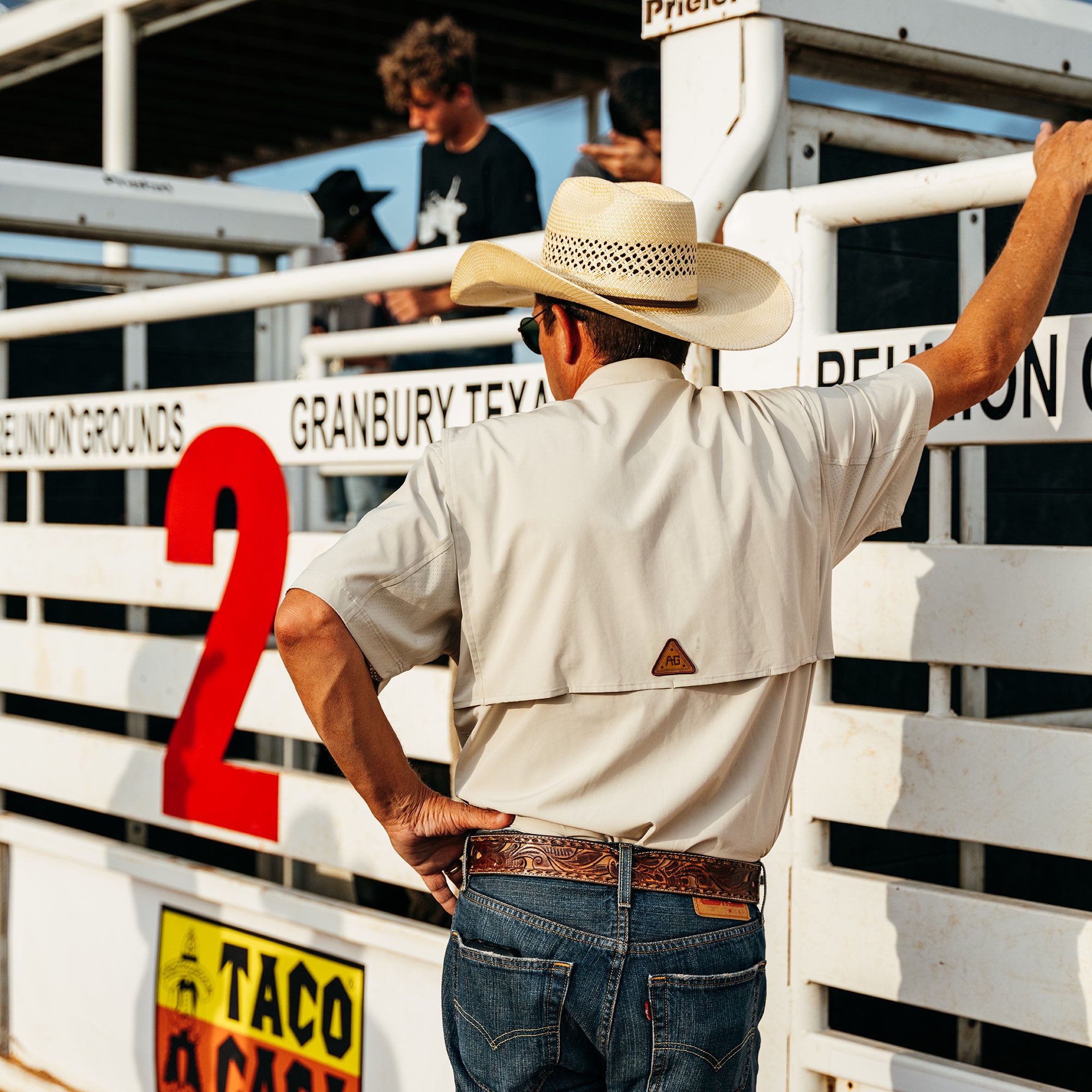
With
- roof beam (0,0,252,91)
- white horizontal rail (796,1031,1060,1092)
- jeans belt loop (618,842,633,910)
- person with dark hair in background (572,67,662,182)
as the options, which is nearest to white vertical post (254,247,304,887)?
person with dark hair in background (572,67,662,182)

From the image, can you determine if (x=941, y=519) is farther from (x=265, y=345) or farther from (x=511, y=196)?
(x=265, y=345)

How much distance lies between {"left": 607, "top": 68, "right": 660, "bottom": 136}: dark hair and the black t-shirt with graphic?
0.80 metres

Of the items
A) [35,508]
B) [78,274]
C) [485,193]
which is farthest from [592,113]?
[35,508]

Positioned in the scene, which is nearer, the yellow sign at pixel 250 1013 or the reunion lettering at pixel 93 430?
the yellow sign at pixel 250 1013

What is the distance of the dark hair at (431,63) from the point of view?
4.45 meters

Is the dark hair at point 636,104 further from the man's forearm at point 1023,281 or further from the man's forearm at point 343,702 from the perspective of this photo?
the man's forearm at point 343,702

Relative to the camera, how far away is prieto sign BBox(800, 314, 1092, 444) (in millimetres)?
2080

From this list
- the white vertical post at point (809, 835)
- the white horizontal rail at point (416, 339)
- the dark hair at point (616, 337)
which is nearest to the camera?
the dark hair at point (616, 337)

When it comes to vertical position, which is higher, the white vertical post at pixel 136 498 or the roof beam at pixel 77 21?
the roof beam at pixel 77 21

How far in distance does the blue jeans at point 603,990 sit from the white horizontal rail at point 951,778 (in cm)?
55

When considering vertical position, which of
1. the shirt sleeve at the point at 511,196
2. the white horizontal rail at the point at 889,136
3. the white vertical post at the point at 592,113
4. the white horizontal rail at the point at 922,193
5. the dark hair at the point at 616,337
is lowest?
the dark hair at the point at 616,337

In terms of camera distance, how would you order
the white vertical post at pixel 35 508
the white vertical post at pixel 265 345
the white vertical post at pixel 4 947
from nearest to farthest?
the white vertical post at pixel 35 508 → the white vertical post at pixel 4 947 → the white vertical post at pixel 265 345

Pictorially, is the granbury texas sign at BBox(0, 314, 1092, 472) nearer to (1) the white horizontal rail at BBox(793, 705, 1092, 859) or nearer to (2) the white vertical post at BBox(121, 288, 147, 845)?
(2) the white vertical post at BBox(121, 288, 147, 845)

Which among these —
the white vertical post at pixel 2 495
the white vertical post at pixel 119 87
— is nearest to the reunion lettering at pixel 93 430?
the white vertical post at pixel 2 495
